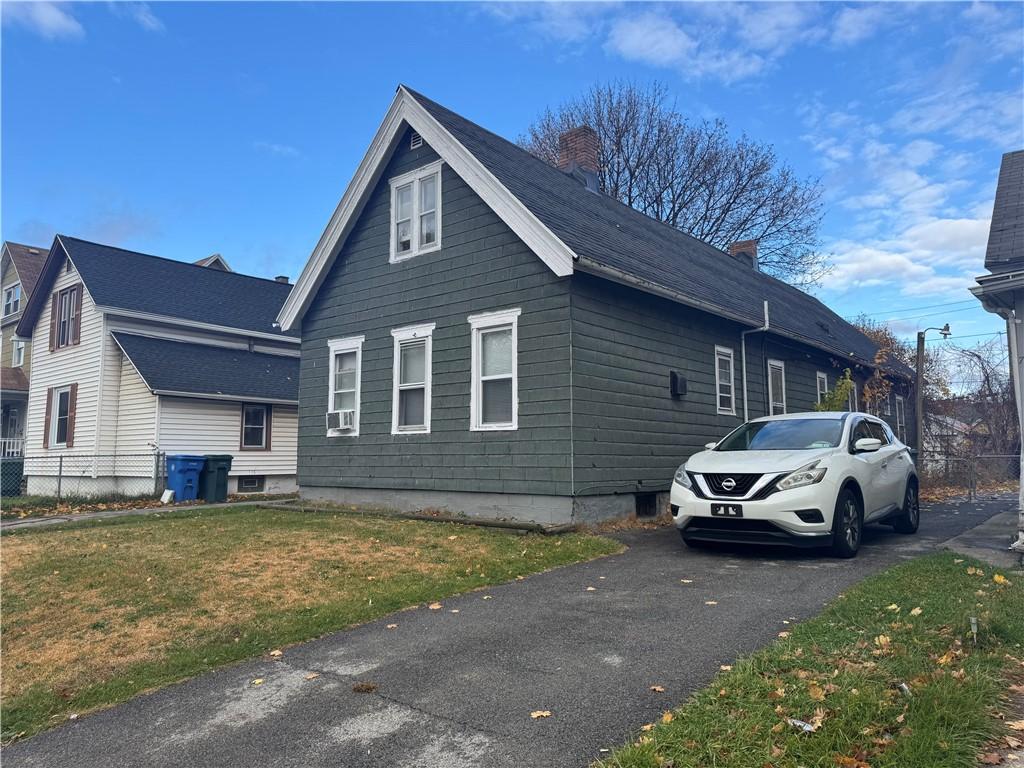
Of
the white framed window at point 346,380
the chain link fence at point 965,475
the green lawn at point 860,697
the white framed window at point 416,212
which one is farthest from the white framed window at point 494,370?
the chain link fence at point 965,475

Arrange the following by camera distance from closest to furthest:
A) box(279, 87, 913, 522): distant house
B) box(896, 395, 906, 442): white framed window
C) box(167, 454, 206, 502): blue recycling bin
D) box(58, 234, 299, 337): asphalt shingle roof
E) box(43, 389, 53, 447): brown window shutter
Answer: box(279, 87, 913, 522): distant house, box(167, 454, 206, 502): blue recycling bin, box(58, 234, 299, 337): asphalt shingle roof, box(43, 389, 53, 447): brown window shutter, box(896, 395, 906, 442): white framed window

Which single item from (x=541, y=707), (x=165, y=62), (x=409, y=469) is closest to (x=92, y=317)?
(x=165, y=62)

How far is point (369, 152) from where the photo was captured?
14.0 metres

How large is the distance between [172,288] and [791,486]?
2219 cm

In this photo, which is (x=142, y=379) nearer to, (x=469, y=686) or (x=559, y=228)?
(x=559, y=228)

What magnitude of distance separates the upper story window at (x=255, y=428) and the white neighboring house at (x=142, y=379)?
3 centimetres

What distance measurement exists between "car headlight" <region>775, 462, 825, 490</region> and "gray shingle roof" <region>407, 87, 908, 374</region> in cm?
441

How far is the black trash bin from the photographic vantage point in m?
17.9

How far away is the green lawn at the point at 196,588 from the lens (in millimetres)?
5070

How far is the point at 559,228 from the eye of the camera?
36.8 feet

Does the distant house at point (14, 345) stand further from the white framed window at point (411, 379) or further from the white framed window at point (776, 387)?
the white framed window at point (776, 387)

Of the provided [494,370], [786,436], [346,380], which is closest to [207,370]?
[346,380]

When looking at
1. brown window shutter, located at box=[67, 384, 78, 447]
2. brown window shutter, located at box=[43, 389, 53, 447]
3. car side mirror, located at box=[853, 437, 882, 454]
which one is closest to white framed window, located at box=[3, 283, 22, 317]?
brown window shutter, located at box=[43, 389, 53, 447]

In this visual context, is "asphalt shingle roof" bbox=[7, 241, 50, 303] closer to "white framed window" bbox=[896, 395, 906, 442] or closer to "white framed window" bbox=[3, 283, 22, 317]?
"white framed window" bbox=[3, 283, 22, 317]
